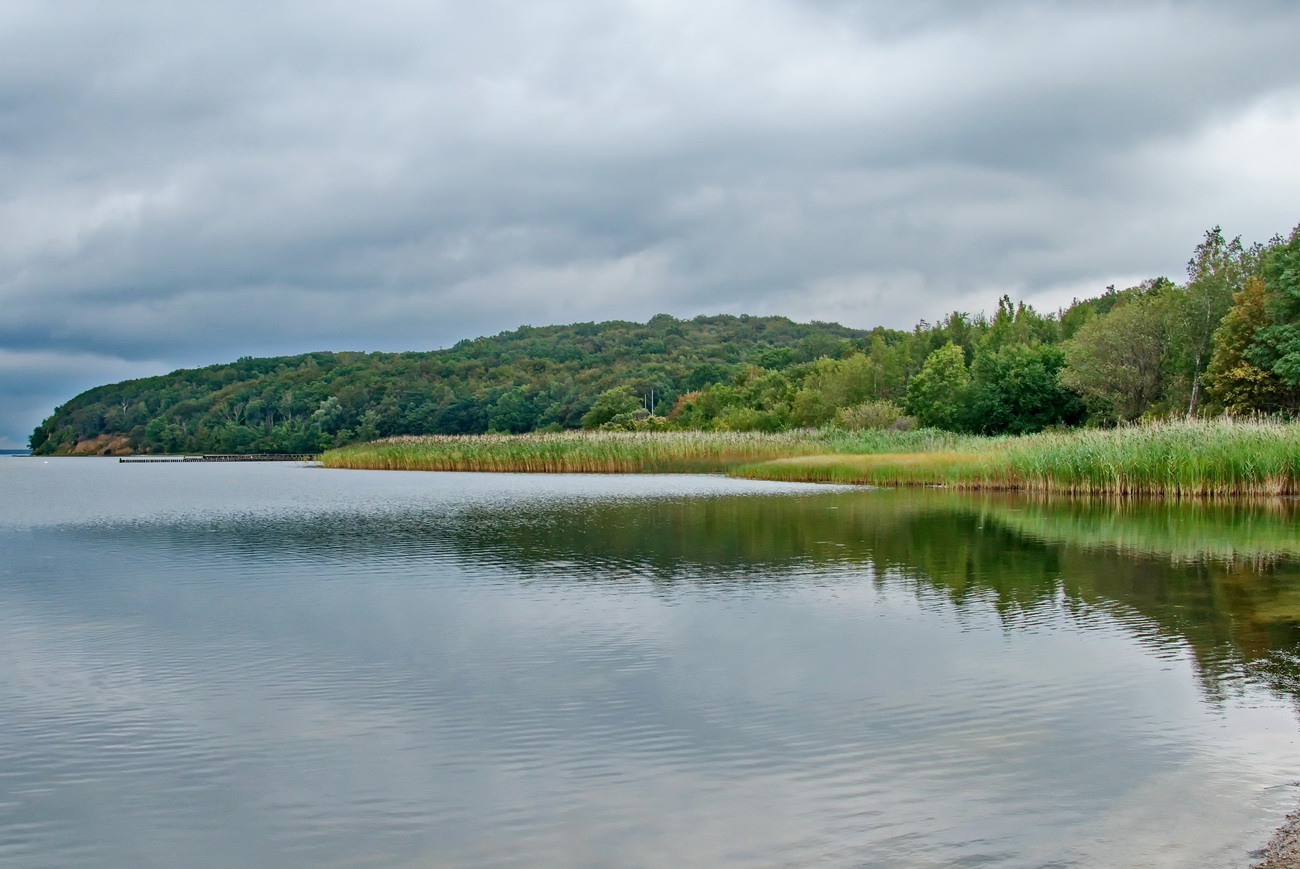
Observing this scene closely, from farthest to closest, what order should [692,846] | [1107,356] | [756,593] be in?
[1107,356] → [756,593] → [692,846]

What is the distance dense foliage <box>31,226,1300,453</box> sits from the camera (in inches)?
1770

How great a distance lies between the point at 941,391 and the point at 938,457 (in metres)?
32.7

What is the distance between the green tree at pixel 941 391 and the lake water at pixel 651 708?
46.1 meters

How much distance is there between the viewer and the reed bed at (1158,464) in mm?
22234

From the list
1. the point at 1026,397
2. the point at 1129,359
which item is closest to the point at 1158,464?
the point at 1129,359

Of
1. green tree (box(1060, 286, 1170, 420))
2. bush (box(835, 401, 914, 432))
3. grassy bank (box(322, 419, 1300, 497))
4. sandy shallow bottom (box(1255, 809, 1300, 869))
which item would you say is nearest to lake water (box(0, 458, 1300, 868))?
sandy shallow bottom (box(1255, 809, 1300, 869))

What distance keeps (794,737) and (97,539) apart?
48.5ft

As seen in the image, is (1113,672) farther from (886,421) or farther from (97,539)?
(886,421)

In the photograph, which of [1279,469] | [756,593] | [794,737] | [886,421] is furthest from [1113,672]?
[886,421]

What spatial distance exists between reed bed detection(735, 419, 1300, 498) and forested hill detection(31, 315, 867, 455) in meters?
76.4

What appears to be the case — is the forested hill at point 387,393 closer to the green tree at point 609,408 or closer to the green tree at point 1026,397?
the green tree at point 609,408

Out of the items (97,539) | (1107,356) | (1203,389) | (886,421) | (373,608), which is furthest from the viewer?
(886,421)

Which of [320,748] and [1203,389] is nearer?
[320,748]

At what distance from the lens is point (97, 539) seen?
16.7m
